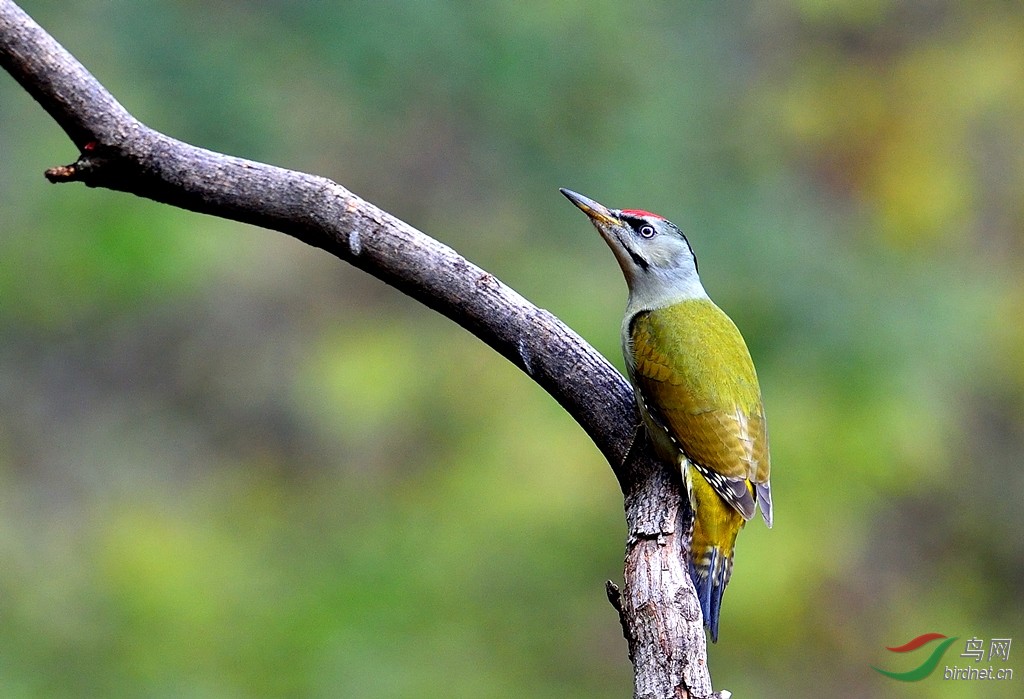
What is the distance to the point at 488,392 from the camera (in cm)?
716

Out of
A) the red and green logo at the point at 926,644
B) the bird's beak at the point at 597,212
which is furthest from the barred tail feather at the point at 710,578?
the red and green logo at the point at 926,644

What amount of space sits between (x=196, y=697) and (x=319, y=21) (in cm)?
380

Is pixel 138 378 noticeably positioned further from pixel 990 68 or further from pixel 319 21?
pixel 990 68

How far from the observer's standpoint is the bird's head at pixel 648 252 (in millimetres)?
3967

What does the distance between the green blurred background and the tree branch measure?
353 centimetres

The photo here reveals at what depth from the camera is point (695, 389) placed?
3.51 m

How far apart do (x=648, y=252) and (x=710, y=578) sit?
4.06ft

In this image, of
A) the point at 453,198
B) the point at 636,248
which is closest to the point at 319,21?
the point at 453,198

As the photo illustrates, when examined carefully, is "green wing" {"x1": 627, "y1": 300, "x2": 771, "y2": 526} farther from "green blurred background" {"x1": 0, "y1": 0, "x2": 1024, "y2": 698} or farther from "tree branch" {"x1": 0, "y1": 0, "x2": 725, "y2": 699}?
"green blurred background" {"x1": 0, "y1": 0, "x2": 1024, "y2": 698}

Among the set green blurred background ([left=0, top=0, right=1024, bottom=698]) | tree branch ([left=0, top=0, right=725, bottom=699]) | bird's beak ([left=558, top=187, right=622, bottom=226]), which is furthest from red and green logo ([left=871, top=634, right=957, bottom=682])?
tree branch ([left=0, top=0, right=725, bottom=699])

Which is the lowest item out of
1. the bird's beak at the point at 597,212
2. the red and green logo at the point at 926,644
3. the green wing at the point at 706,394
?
the green wing at the point at 706,394

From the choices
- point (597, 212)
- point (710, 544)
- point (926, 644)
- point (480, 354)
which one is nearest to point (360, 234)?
point (710, 544)

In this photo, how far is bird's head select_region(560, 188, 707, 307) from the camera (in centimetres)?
397

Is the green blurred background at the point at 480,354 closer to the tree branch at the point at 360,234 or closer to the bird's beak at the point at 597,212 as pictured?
the bird's beak at the point at 597,212
